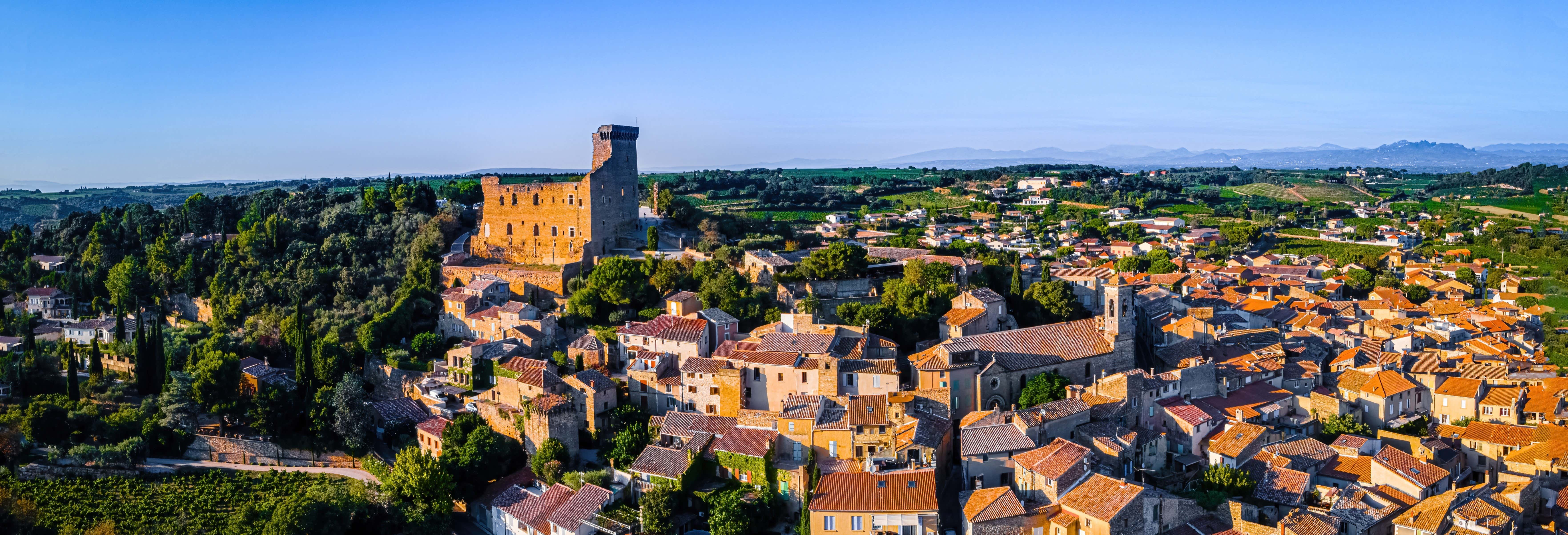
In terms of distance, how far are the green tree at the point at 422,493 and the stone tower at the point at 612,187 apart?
1248 centimetres

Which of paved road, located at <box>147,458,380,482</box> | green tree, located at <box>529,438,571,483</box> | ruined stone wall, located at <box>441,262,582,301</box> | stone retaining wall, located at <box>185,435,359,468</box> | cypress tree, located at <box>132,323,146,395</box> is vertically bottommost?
paved road, located at <box>147,458,380,482</box>

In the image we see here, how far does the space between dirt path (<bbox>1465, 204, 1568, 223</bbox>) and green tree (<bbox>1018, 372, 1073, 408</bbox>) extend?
50.6 m

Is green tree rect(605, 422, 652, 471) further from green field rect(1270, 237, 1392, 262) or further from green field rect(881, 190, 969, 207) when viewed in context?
green field rect(881, 190, 969, 207)

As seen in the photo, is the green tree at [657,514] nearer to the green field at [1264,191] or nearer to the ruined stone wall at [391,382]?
the ruined stone wall at [391,382]

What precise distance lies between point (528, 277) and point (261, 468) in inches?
390

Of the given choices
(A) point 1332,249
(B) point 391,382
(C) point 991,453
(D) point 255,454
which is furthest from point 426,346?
(A) point 1332,249

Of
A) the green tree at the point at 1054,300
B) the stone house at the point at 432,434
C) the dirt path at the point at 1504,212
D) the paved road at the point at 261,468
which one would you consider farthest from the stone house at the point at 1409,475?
the dirt path at the point at 1504,212

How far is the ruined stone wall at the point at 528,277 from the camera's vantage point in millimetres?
33344

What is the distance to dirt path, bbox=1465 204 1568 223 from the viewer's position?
59688 millimetres

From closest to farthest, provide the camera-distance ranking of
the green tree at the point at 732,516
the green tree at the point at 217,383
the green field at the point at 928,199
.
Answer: the green tree at the point at 732,516 → the green tree at the point at 217,383 → the green field at the point at 928,199

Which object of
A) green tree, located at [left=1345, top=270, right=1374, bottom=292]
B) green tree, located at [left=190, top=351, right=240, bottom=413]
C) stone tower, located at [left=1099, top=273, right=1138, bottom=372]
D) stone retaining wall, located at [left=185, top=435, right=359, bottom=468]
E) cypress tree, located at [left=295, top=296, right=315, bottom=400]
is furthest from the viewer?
green tree, located at [left=1345, top=270, right=1374, bottom=292]

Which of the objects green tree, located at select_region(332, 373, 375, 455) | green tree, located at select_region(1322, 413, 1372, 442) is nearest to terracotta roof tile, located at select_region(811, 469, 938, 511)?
green tree, located at select_region(1322, 413, 1372, 442)

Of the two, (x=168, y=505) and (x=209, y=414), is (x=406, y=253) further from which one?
(x=168, y=505)

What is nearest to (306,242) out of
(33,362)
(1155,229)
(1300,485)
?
(33,362)
